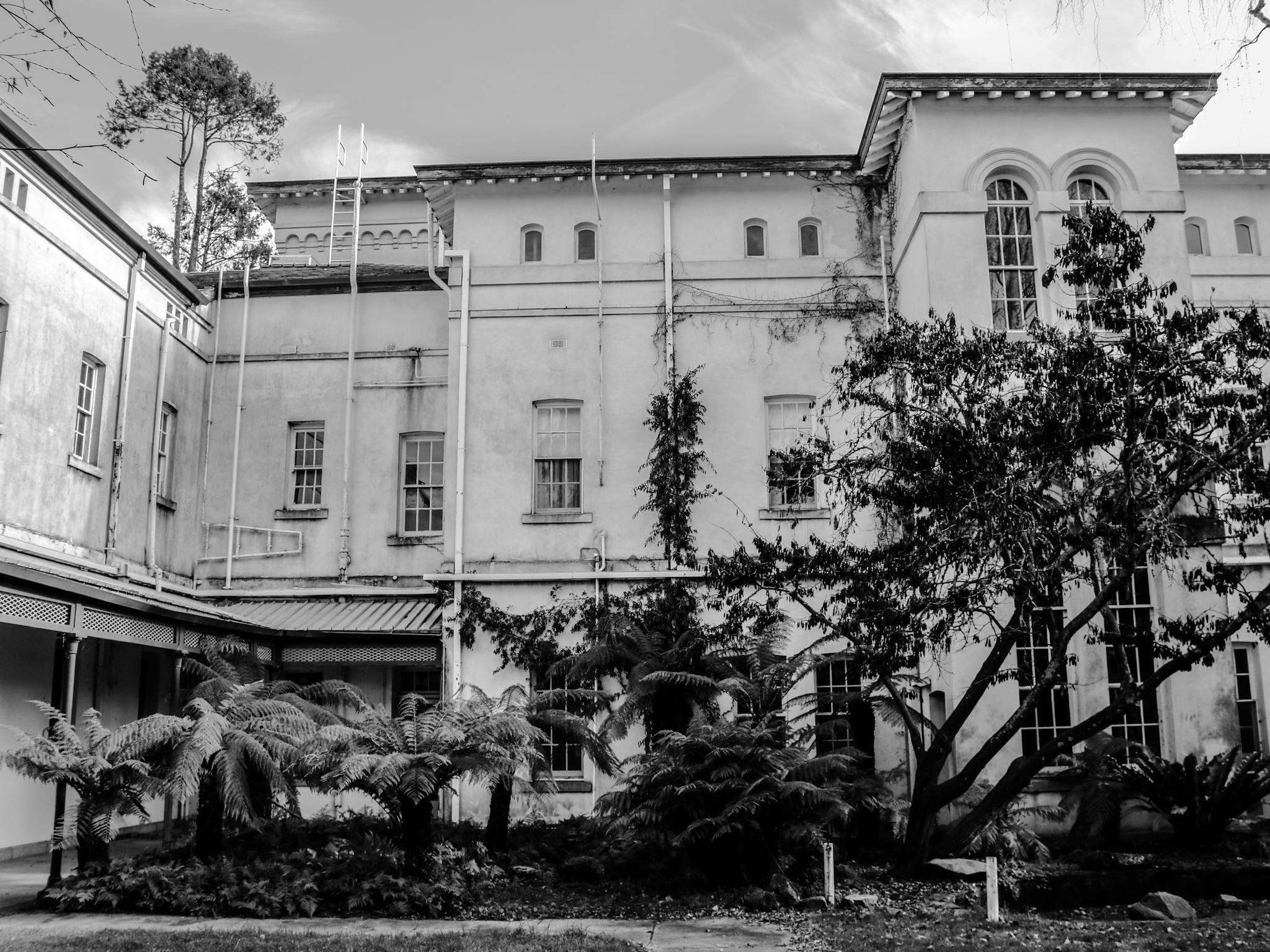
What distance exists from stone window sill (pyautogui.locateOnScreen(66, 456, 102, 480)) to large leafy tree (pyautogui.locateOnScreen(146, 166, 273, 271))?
13748mm

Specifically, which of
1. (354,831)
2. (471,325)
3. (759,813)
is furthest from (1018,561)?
(471,325)

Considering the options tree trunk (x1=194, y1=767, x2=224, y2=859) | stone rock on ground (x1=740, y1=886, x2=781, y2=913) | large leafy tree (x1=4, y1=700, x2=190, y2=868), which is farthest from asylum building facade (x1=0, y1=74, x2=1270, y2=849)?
stone rock on ground (x1=740, y1=886, x2=781, y2=913)

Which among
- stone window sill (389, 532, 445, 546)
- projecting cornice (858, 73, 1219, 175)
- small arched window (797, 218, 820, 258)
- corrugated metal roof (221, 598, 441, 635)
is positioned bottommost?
corrugated metal roof (221, 598, 441, 635)

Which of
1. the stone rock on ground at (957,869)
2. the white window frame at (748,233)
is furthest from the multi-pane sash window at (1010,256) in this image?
the stone rock on ground at (957,869)

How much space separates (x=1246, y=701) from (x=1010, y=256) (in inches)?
306

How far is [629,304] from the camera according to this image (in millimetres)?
18656

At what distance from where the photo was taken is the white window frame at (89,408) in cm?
1720

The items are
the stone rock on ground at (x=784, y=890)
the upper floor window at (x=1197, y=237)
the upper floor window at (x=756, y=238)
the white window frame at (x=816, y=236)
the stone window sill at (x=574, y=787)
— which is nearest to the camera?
the stone rock on ground at (x=784, y=890)

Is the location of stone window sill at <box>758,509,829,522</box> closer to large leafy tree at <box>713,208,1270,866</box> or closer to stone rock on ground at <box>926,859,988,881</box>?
large leafy tree at <box>713,208,1270,866</box>

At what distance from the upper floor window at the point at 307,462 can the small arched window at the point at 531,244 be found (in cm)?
485

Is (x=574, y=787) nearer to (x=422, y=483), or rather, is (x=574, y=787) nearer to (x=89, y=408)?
(x=422, y=483)

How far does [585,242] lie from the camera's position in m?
19.2

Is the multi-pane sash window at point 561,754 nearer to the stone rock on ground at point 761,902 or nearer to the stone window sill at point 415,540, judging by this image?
the stone window sill at point 415,540

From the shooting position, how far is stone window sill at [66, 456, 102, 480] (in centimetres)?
1666
